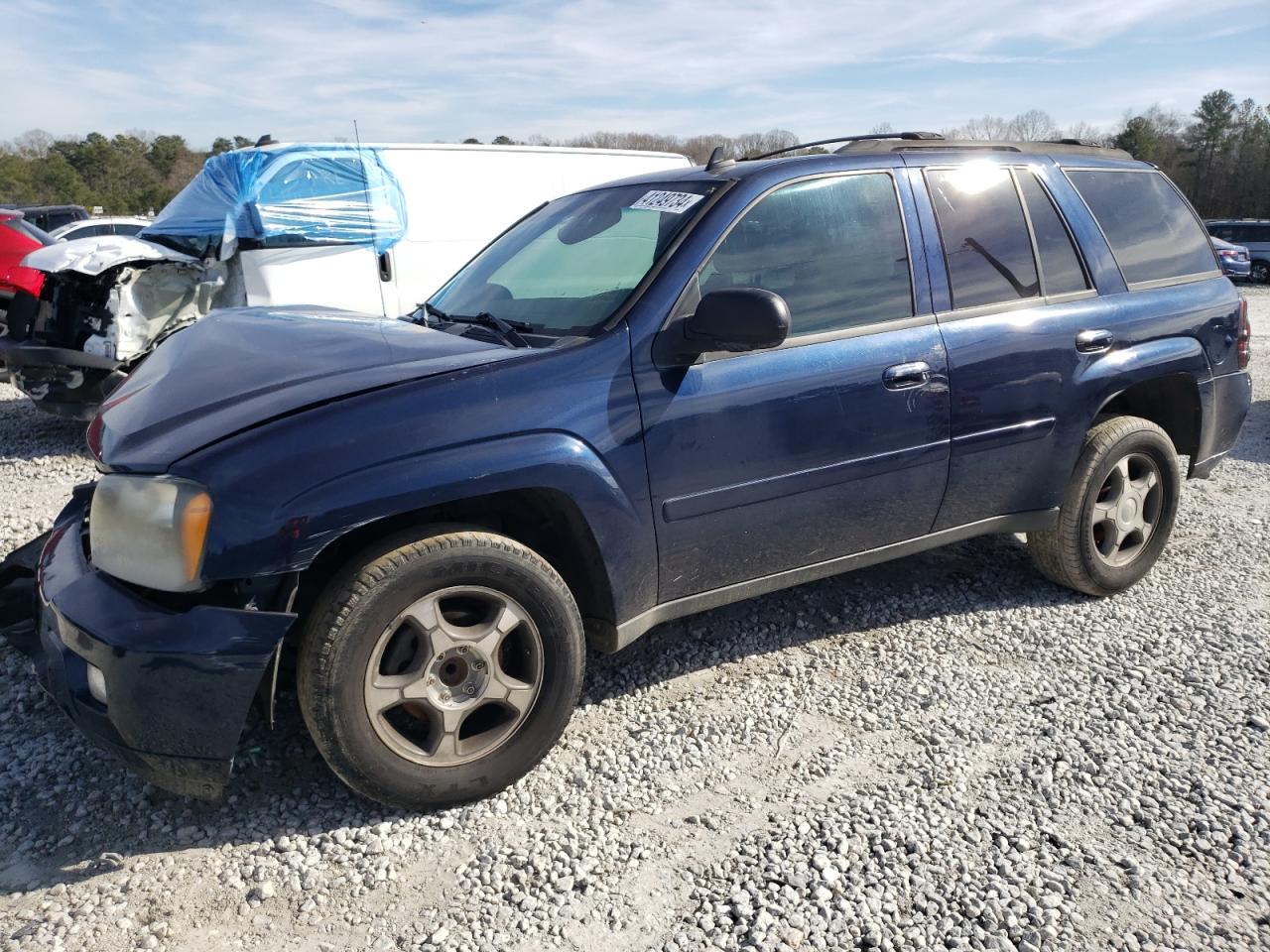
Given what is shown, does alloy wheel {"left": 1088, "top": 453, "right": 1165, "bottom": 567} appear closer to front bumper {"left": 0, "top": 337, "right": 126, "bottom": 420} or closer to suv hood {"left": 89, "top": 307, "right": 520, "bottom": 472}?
suv hood {"left": 89, "top": 307, "right": 520, "bottom": 472}

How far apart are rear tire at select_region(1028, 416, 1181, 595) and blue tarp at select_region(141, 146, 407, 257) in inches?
221

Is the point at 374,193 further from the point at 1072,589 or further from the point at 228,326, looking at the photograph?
the point at 1072,589

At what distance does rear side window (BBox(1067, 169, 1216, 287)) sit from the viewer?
401cm

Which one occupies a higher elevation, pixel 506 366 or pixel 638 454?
pixel 506 366

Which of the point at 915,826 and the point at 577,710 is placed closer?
the point at 915,826

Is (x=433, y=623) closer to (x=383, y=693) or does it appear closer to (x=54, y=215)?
(x=383, y=693)

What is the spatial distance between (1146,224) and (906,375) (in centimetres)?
176

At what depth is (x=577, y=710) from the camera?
10.7ft

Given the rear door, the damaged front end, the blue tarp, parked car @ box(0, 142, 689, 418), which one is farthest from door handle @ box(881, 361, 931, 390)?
the blue tarp

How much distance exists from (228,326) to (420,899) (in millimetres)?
2051

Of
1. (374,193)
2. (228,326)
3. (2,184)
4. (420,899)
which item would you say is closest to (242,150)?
(374,193)

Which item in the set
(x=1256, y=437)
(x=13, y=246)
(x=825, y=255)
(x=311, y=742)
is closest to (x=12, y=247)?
(x=13, y=246)

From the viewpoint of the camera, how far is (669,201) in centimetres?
331

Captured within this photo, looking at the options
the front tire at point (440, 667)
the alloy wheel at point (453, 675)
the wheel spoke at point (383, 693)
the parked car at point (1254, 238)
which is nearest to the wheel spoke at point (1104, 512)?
the front tire at point (440, 667)
